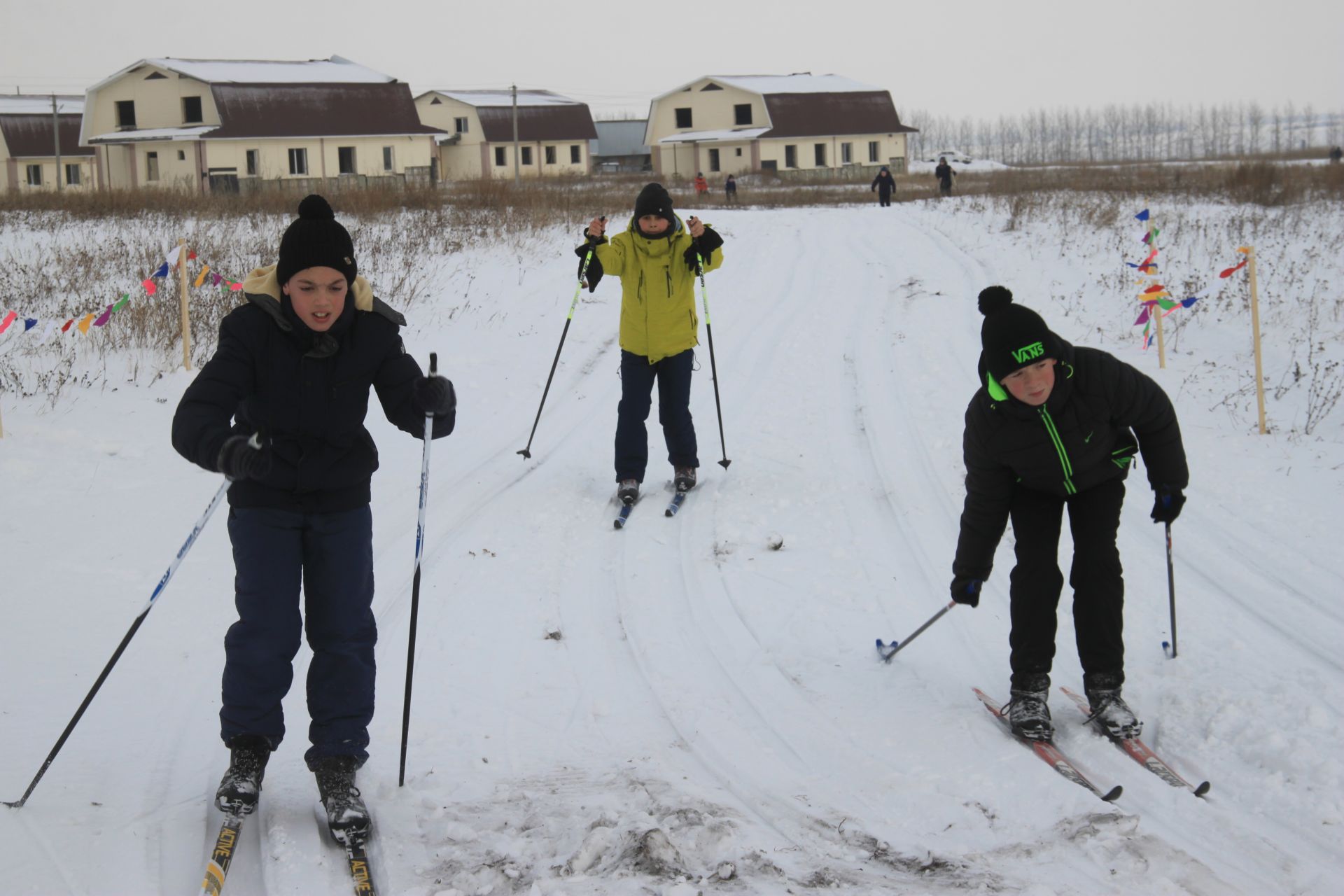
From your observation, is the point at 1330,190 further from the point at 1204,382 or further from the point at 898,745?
Result: the point at 898,745

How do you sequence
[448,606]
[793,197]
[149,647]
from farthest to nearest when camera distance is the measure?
[793,197] → [448,606] → [149,647]

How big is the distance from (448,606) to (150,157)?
44406 millimetres

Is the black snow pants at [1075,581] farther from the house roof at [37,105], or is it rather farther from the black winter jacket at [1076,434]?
the house roof at [37,105]

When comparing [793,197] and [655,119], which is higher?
[655,119]

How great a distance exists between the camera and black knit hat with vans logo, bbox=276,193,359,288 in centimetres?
344

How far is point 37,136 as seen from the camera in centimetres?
5325

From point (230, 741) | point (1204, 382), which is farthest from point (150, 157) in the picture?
point (230, 741)

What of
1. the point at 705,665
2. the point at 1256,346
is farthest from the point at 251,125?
the point at 705,665

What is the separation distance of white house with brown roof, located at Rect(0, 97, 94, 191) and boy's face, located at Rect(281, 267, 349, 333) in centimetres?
5498

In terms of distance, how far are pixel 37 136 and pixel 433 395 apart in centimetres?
5987

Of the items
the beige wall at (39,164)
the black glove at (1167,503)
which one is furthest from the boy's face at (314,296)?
the beige wall at (39,164)

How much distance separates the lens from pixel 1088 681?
13.9ft

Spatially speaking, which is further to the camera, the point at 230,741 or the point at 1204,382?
the point at 1204,382

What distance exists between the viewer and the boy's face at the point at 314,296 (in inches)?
136
